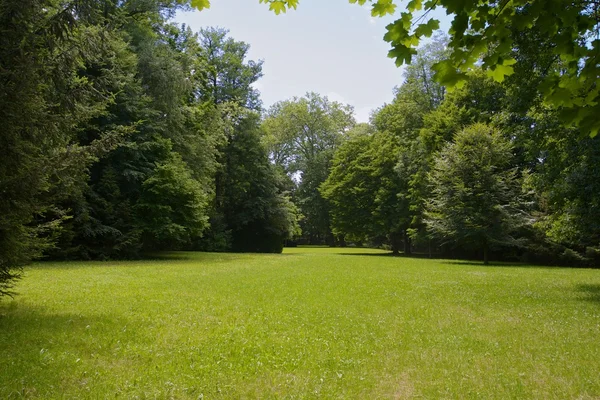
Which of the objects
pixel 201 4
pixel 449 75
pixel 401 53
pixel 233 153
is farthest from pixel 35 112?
pixel 233 153

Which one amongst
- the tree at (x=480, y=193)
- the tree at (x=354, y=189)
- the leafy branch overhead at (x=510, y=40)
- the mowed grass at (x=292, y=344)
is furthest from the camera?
the tree at (x=354, y=189)

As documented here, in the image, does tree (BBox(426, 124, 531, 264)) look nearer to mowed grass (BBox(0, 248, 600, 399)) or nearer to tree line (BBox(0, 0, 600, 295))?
tree line (BBox(0, 0, 600, 295))

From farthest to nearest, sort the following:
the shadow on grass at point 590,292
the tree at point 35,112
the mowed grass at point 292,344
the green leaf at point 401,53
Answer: the shadow on grass at point 590,292 → the tree at point 35,112 → the mowed grass at point 292,344 → the green leaf at point 401,53

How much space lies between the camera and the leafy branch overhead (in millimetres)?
2574

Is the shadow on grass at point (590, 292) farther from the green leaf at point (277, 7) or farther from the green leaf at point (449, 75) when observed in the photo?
the green leaf at point (277, 7)

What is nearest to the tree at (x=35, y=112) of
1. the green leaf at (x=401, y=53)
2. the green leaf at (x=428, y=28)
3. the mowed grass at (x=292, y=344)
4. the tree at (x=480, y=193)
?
the mowed grass at (x=292, y=344)

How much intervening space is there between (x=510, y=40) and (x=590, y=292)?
12378 millimetres

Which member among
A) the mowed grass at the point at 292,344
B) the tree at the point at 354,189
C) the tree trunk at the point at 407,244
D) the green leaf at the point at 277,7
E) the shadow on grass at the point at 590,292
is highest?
the tree at the point at 354,189

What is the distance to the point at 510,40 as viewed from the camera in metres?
2.80

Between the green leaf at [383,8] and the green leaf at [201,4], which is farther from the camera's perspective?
the green leaf at [201,4]

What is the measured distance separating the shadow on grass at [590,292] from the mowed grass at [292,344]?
18 centimetres

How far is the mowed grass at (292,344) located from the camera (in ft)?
14.9

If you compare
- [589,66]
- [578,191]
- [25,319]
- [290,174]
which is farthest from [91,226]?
[290,174]

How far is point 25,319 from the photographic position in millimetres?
7137
